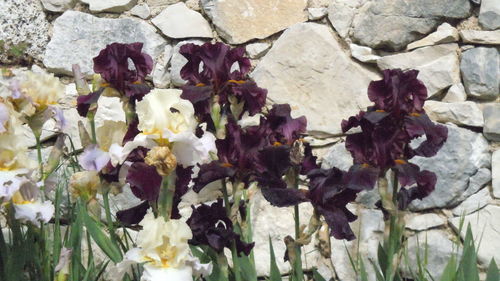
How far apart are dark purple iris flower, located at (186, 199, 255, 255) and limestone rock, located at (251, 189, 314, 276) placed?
0.95 meters

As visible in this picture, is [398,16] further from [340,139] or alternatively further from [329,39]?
[340,139]

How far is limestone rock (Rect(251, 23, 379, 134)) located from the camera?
112 inches

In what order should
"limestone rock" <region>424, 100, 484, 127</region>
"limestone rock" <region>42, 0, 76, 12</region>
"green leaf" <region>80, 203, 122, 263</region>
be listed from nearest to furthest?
"green leaf" <region>80, 203, 122, 263</region>
"limestone rock" <region>424, 100, 484, 127</region>
"limestone rock" <region>42, 0, 76, 12</region>

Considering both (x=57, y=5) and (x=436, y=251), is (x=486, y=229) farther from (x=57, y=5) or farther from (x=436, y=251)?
(x=57, y=5)

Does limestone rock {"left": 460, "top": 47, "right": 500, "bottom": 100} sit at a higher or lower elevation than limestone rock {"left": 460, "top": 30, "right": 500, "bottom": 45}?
lower

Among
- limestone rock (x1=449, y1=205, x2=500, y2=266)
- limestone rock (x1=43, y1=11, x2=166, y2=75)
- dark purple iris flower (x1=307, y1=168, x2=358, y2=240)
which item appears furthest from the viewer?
limestone rock (x1=43, y1=11, x2=166, y2=75)

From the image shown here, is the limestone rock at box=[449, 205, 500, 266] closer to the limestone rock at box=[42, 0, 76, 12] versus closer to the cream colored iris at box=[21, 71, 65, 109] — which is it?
the cream colored iris at box=[21, 71, 65, 109]

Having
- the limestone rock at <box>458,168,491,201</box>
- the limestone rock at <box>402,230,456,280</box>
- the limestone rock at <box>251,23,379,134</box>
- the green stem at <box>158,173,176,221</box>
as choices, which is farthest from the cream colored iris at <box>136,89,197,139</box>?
the limestone rock at <box>458,168,491,201</box>

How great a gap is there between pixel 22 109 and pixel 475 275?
1.27 meters

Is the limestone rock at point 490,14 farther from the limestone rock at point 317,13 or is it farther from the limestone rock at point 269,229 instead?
the limestone rock at point 269,229

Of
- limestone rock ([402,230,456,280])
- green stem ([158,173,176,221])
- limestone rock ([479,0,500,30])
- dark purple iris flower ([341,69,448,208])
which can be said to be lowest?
limestone rock ([402,230,456,280])

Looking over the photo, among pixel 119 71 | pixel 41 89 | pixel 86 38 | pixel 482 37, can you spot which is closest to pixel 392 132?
pixel 119 71

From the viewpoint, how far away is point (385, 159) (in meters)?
1.76

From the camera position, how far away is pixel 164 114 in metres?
1.60
